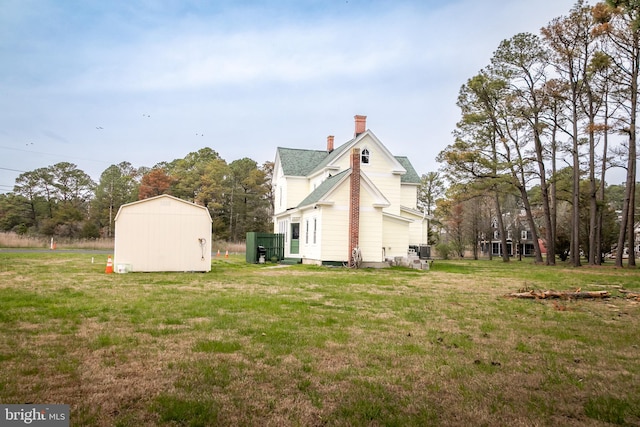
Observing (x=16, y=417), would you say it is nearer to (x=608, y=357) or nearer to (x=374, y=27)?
(x=608, y=357)

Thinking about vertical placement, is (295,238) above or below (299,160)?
below

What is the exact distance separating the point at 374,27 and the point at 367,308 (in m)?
8.29

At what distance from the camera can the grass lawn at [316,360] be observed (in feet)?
13.9

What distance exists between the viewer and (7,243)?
3791 centimetres

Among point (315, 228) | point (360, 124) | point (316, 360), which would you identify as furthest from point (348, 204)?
point (316, 360)

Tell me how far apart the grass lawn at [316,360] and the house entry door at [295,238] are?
56.0 ft

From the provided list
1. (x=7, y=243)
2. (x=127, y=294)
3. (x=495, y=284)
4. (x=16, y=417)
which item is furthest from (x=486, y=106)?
(x=7, y=243)

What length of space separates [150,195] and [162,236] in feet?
136

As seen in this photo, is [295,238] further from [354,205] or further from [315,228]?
[354,205]

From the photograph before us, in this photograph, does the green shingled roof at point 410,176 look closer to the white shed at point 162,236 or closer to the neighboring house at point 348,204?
the neighboring house at point 348,204

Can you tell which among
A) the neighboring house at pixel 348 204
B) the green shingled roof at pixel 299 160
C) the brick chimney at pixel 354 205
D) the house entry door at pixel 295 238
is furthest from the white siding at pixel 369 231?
the green shingled roof at pixel 299 160

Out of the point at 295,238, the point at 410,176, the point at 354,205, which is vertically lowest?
the point at 295,238

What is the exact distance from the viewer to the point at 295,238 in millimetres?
28578

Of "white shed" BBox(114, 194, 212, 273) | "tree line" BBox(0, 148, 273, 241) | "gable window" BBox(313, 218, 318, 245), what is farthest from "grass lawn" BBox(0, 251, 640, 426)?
"tree line" BBox(0, 148, 273, 241)
